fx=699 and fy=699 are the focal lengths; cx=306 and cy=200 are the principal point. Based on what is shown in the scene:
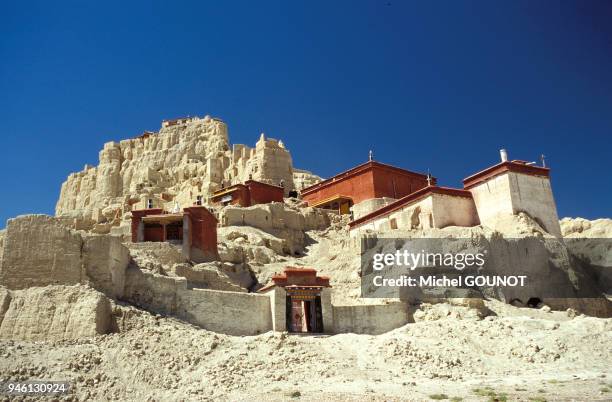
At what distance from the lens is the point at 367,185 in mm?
46031

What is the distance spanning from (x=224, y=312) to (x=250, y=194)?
21441 millimetres

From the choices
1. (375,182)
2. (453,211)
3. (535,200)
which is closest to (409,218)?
(453,211)

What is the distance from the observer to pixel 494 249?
3081 centimetres

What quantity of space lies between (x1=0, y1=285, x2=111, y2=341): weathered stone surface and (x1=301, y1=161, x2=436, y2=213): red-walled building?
24.8 meters

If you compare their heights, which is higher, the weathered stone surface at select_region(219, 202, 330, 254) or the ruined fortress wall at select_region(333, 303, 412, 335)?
the weathered stone surface at select_region(219, 202, 330, 254)

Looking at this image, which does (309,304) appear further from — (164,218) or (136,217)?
(136,217)

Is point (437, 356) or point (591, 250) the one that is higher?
point (591, 250)

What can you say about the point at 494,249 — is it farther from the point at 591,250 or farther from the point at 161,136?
the point at 161,136

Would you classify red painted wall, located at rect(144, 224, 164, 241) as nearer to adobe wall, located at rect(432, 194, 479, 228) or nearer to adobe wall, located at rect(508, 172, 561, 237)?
adobe wall, located at rect(432, 194, 479, 228)

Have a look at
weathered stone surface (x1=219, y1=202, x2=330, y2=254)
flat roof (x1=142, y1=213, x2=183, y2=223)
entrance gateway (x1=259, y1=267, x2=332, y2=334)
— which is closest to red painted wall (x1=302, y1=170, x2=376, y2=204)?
weathered stone surface (x1=219, y1=202, x2=330, y2=254)

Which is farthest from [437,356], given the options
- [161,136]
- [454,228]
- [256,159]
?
[161,136]

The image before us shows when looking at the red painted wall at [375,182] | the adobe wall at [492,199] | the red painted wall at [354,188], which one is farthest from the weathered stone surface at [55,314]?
the red painted wall at [375,182]

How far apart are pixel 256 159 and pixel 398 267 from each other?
30.9 m

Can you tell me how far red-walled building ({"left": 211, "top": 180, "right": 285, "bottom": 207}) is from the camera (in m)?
47.1
